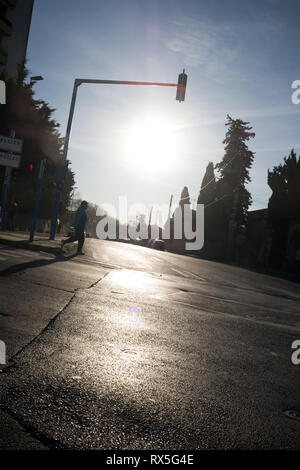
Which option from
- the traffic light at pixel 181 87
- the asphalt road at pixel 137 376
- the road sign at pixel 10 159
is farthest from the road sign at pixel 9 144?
the asphalt road at pixel 137 376

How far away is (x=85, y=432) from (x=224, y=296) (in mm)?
6845

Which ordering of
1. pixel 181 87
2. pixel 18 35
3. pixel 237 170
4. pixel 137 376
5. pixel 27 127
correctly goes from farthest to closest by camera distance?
pixel 237 170
pixel 18 35
pixel 27 127
pixel 181 87
pixel 137 376

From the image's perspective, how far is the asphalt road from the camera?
2.22m

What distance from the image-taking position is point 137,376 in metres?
3.07

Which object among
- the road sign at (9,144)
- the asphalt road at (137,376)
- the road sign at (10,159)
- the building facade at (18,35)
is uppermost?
the building facade at (18,35)

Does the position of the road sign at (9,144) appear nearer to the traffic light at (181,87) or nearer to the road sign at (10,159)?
the road sign at (10,159)

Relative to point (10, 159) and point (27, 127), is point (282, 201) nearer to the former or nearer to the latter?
point (27, 127)

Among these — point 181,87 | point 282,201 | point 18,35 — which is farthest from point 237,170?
point 181,87

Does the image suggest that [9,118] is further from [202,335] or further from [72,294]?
[202,335]

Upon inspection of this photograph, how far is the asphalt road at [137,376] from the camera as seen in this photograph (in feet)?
7.29

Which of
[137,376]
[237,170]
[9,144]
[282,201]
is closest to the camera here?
[137,376]

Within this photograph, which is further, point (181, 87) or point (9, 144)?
point (181, 87)

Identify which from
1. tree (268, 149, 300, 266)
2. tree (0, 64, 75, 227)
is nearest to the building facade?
tree (0, 64, 75, 227)
